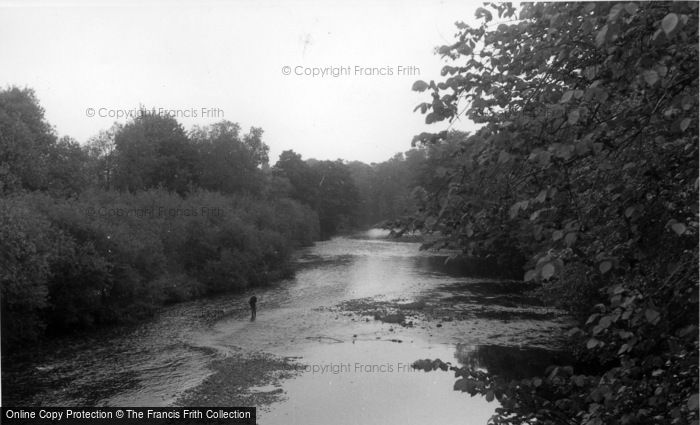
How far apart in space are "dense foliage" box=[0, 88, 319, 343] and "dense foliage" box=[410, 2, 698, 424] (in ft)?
50.3

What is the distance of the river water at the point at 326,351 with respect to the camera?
13.2 meters

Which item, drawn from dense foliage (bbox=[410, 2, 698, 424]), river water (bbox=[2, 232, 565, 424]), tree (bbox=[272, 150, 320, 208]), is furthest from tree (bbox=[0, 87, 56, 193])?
tree (bbox=[272, 150, 320, 208])

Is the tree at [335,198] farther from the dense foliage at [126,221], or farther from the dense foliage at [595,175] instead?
the dense foliage at [595,175]

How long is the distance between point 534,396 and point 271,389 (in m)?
10.8

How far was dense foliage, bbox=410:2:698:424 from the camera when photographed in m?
3.46

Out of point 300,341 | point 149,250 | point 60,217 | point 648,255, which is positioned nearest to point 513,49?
point 648,255

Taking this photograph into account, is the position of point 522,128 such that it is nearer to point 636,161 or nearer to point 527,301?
point 636,161

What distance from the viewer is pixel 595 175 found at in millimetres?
4422

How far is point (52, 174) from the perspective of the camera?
3353 cm

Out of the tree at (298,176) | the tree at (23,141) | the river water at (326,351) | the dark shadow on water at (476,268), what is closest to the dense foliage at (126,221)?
the tree at (23,141)

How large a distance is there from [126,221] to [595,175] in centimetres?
2511

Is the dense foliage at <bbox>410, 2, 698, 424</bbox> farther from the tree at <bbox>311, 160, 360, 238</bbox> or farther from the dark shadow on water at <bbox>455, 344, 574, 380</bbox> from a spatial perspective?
the tree at <bbox>311, 160, 360, 238</bbox>

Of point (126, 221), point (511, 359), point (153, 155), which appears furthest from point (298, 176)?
point (511, 359)

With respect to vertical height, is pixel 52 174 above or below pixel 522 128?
above
